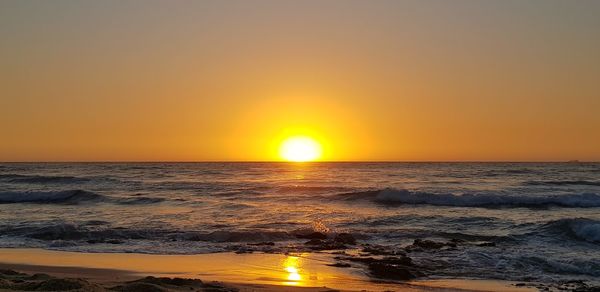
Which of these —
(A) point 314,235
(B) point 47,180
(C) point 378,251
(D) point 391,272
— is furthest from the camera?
(B) point 47,180

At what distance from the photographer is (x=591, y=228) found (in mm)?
16891

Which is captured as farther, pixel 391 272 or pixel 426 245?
pixel 426 245

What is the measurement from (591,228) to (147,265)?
13.2 meters

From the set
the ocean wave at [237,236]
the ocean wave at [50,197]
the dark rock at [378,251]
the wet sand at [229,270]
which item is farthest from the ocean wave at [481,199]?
the wet sand at [229,270]

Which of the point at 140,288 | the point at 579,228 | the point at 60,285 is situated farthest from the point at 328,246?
the point at 60,285

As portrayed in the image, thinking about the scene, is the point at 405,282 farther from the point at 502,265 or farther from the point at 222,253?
the point at 222,253

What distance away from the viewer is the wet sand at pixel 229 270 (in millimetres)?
10164

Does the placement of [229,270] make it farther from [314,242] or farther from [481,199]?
[481,199]

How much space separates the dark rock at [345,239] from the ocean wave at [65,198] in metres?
15.3

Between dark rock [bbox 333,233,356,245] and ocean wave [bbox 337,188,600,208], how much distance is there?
41.8 ft

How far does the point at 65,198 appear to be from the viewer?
1305 inches

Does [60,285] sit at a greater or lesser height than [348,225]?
greater

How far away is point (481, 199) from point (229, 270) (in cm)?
2139

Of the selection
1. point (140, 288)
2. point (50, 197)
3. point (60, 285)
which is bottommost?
point (50, 197)
